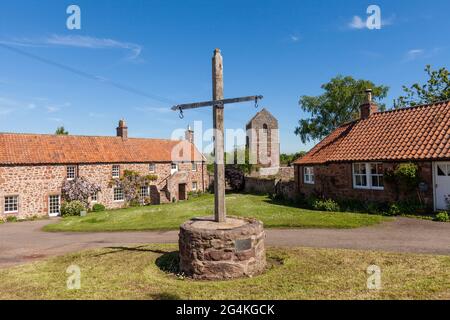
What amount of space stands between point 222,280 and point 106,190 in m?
25.3

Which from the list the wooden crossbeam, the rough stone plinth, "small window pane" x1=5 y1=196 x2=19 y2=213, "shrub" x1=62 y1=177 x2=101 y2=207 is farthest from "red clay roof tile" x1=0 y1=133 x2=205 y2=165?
the rough stone plinth

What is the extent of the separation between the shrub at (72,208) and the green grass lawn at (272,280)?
712 inches

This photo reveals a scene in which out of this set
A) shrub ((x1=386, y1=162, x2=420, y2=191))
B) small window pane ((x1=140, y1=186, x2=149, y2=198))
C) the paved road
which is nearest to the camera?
the paved road

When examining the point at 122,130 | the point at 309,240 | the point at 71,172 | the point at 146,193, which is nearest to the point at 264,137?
the point at 146,193

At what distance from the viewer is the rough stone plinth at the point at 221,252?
7.76 meters

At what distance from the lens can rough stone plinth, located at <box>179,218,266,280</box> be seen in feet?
25.5

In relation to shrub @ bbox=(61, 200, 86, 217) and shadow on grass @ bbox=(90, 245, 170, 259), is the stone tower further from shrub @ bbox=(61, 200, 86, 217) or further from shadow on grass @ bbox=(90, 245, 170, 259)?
shadow on grass @ bbox=(90, 245, 170, 259)

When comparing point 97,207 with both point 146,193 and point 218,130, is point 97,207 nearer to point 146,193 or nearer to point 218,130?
point 146,193

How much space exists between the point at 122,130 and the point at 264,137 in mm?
20184

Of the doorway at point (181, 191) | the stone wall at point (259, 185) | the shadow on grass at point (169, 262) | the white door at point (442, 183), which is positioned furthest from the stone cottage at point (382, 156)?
the doorway at point (181, 191)

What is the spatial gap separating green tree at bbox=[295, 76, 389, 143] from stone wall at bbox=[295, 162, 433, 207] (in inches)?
1091

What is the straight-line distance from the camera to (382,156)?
57.0 ft
